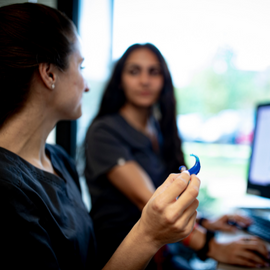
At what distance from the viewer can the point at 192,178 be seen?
0.44 meters

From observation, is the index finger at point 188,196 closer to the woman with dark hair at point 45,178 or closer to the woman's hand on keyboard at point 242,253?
the woman with dark hair at point 45,178

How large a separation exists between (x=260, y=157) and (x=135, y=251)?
0.78 meters

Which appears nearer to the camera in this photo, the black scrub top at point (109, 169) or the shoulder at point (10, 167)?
the shoulder at point (10, 167)

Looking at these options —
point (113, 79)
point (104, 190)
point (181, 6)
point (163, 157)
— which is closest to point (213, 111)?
point (181, 6)

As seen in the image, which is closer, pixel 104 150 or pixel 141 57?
pixel 104 150

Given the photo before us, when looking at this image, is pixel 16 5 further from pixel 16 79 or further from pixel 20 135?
pixel 20 135

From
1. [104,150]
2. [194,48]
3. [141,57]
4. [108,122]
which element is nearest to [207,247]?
[104,150]

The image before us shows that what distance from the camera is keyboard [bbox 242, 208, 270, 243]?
779 mm

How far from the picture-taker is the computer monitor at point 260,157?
3.19 feet

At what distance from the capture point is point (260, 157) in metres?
1.01

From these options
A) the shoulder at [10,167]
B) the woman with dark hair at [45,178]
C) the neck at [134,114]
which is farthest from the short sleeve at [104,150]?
the shoulder at [10,167]

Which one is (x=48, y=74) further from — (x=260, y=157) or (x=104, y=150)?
(x=260, y=157)

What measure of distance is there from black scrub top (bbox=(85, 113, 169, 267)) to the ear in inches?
17.8

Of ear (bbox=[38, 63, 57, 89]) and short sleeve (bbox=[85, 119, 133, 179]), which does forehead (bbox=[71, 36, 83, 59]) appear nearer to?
ear (bbox=[38, 63, 57, 89])
